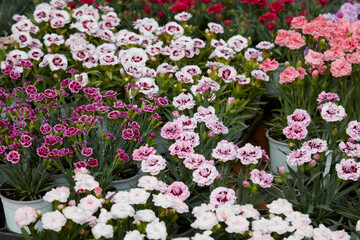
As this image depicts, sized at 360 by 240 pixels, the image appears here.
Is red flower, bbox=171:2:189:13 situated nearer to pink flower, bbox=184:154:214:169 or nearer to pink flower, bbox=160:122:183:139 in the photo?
pink flower, bbox=160:122:183:139

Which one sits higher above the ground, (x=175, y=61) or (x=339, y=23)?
(x=339, y=23)

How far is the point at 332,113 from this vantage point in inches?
75.2

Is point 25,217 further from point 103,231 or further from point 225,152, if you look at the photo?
point 225,152

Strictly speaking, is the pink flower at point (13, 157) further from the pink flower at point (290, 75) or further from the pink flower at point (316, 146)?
the pink flower at point (290, 75)

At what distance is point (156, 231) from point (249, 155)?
55 centimetres

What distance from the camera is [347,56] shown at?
2391 mm

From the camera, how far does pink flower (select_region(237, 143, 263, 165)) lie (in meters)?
1.79

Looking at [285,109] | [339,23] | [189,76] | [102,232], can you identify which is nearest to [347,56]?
[285,109]

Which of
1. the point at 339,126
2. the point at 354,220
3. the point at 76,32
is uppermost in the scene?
the point at 76,32

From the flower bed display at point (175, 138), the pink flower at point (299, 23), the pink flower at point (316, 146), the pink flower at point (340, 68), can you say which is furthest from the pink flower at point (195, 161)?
the pink flower at point (299, 23)

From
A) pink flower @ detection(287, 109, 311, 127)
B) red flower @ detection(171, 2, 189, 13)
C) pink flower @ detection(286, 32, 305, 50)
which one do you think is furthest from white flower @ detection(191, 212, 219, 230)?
red flower @ detection(171, 2, 189, 13)

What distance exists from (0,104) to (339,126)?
1.51 metres

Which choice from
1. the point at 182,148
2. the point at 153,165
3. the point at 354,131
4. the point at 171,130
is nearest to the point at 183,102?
the point at 171,130

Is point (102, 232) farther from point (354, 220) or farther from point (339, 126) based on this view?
point (339, 126)
